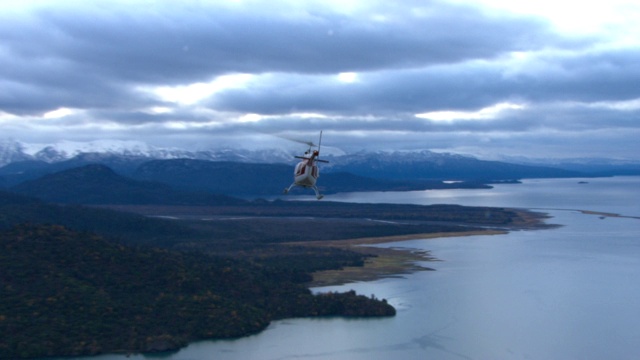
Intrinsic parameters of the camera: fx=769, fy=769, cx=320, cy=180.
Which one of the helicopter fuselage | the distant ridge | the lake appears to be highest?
the helicopter fuselage

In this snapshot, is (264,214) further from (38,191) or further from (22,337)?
(22,337)

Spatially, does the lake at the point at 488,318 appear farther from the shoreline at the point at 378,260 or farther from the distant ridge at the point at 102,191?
the distant ridge at the point at 102,191

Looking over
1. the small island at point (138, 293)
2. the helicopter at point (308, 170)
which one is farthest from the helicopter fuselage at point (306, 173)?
the small island at point (138, 293)

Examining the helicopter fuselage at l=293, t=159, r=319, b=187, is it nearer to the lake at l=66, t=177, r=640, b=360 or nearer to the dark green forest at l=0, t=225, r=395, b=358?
the lake at l=66, t=177, r=640, b=360

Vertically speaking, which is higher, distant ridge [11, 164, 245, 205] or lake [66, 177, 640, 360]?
distant ridge [11, 164, 245, 205]

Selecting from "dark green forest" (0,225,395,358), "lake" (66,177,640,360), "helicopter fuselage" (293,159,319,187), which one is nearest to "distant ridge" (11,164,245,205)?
"lake" (66,177,640,360)
